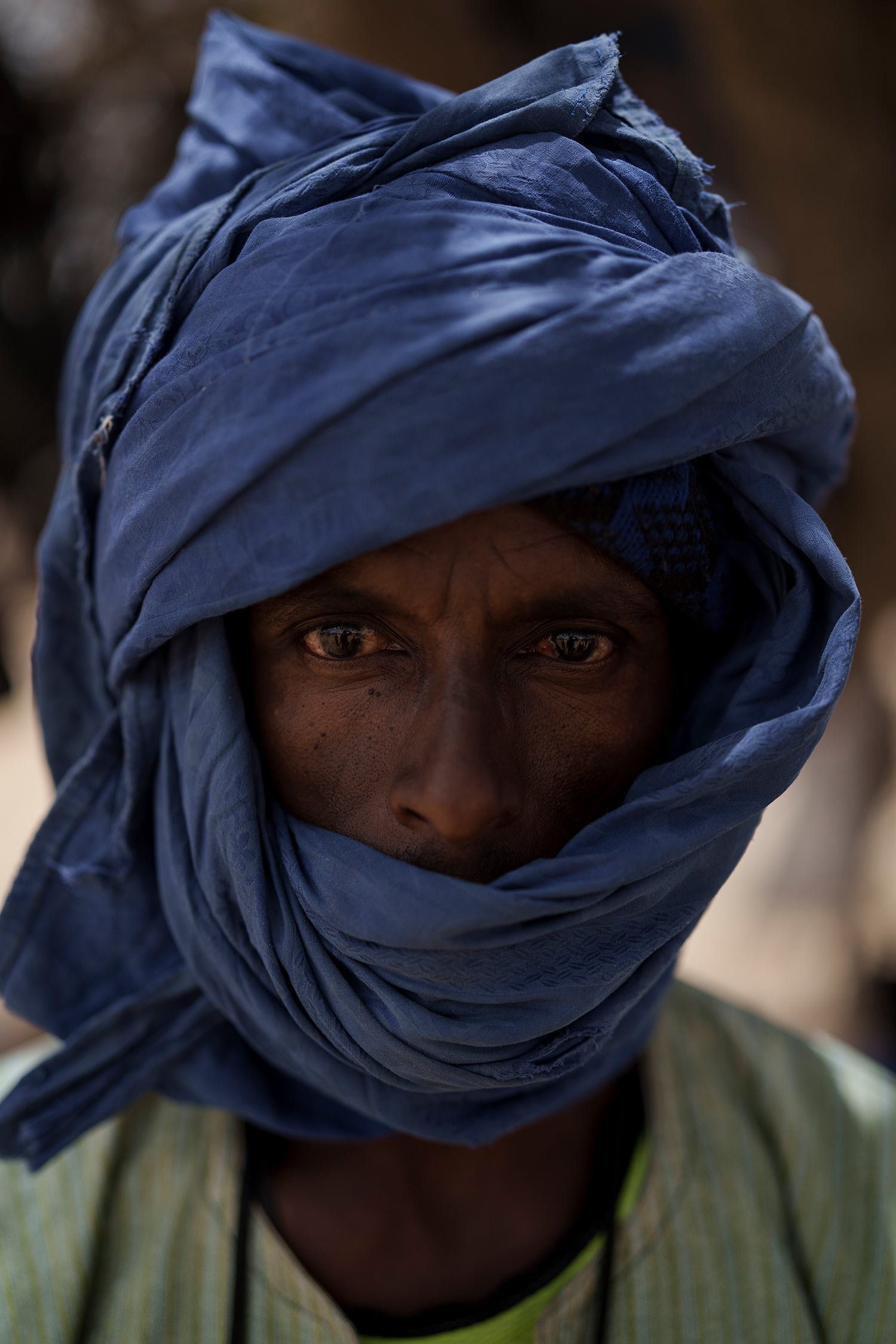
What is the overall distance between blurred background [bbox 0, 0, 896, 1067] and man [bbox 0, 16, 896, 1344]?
2.08 meters

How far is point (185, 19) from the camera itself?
161 inches

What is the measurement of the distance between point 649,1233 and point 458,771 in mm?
837

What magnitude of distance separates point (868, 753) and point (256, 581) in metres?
4.09

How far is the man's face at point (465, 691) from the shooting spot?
1.10 m

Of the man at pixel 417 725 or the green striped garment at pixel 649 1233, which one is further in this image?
the green striped garment at pixel 649 1233

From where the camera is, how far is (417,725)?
1.12 metres

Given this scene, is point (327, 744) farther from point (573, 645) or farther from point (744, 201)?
point (744, 201)

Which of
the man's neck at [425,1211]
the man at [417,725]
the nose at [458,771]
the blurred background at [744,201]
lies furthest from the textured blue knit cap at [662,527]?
the blurred background at [744,201]

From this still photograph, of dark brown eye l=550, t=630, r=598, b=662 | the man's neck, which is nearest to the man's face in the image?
dark brown eye l=550, t=630, r=598, b=662

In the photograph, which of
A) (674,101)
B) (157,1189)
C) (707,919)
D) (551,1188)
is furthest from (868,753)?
(157,1189)

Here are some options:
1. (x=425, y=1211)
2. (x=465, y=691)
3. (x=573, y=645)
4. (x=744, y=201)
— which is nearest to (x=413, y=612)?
(x=465, y=691)

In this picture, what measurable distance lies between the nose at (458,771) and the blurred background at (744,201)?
246 centimetres

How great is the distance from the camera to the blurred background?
335 cm

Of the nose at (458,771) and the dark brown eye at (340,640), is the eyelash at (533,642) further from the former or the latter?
the nose at (458,771)
